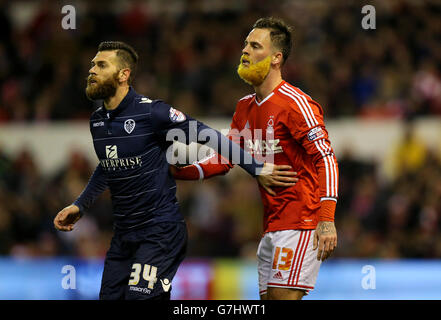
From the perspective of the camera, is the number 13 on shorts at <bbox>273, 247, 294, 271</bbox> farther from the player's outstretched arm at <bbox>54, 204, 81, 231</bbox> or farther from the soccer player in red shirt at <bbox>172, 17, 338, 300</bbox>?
the player's outstretched arm at <bbox>54, 204, 81, 231</bbox>

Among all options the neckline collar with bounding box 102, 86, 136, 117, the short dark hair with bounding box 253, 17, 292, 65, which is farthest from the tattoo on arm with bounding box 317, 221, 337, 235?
the neckline collar with bounding box 102, 86, 136, 117

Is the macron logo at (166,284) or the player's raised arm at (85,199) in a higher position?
the player's raised arm at (85,199)

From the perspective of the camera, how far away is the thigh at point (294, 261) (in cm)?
575

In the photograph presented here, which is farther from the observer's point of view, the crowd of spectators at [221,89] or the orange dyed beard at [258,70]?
the crowd of spectators at [221,89]

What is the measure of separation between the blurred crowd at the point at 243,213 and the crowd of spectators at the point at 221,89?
0.06 ft

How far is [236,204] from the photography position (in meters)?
11.7

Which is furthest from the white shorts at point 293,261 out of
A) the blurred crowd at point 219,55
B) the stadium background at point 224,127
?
the blurred crowd at point 219,55

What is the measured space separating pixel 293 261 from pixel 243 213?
19.0 feet

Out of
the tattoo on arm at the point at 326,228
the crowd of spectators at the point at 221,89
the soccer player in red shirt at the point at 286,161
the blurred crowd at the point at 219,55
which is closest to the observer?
the tattoo on arm at the point at 326,228

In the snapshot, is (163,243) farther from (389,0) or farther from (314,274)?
(389,0)

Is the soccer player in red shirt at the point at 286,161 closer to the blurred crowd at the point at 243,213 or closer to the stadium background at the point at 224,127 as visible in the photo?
the stadium background at the point at 224,127

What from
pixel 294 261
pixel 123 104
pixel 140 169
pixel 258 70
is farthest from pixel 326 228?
pixel 123 104

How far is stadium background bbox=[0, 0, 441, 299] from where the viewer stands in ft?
32.6
